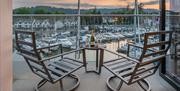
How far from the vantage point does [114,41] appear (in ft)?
15.4

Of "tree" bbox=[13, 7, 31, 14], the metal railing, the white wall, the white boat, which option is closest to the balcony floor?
the white boat

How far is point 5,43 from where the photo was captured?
4.64ft

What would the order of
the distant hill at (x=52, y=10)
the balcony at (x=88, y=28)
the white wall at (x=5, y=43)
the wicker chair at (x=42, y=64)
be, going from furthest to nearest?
the distant hill at (x=52, y=10) < the balcony at (x=88, y=28) < the wicker chair at (x=42, y=64) < the white wall at (x=5, y=43)

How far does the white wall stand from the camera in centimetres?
136

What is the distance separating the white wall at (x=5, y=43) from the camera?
1362mm

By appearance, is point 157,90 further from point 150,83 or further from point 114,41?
point 114,41

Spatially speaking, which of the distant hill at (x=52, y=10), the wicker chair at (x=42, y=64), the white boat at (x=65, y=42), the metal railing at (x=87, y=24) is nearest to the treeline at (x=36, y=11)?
the distant hill at (x=52, y=10)

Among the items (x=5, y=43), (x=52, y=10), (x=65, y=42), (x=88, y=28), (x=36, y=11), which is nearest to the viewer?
(x=5, y=43)

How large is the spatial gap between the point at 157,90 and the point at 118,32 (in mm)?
1819

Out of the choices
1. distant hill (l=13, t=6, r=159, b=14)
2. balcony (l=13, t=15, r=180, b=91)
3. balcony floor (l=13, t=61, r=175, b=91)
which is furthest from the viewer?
distant hill (l=13, t=6, r=159, b=14)

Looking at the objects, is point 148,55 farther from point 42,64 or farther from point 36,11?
point 36,11

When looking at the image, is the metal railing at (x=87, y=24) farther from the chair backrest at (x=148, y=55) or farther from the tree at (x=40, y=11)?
the chair backrest at (x=148, y=55)

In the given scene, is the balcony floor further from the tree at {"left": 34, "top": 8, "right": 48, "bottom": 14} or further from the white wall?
the white wall

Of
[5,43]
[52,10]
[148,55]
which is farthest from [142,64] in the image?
[52,10]
